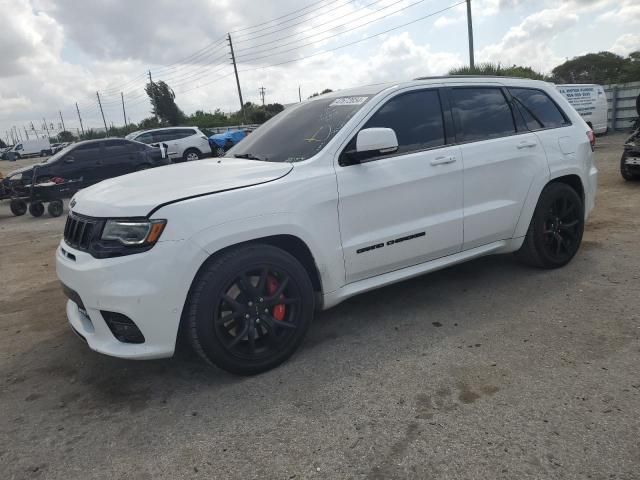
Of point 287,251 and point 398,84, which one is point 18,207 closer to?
point 287,251

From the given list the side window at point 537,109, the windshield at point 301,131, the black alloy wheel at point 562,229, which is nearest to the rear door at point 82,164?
the windshield at point 301,131

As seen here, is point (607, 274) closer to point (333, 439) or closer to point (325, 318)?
point (325, 318)

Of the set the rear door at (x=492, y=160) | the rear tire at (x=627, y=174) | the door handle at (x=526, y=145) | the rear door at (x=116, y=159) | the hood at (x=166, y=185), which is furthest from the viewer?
the rear door at (x=116, y=159)

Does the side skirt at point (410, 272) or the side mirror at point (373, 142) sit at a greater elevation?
the side mirror at point (373, 142)

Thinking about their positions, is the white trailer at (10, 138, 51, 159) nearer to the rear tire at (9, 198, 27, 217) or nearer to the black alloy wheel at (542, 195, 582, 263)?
the rear tire at (9, 198, 27, 217)

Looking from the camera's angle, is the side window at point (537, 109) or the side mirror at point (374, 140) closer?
the side mirror at point (374, 140)

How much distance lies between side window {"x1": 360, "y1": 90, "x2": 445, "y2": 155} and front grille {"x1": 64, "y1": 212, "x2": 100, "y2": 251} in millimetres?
1849

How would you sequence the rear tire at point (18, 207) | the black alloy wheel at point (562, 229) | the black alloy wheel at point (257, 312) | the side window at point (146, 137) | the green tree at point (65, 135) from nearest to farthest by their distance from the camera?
1. the black alloy wheel at point (257, 312)
2. the black alloy wheel at point (562, 229)
3. the rear tire at point (18, 207)
4. the side window at point (146, 137)
5. the green tree at point (65, 135)

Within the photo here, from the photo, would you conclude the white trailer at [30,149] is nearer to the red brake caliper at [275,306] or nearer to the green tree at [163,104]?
the green tree at [163,104]

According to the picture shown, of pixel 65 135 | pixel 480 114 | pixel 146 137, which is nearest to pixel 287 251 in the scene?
pixel 480 114

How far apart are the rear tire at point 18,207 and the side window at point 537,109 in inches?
444

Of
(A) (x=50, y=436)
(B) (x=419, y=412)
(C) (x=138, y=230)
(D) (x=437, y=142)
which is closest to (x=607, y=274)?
(D) (x=437, y=142)

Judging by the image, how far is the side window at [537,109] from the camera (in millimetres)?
4297

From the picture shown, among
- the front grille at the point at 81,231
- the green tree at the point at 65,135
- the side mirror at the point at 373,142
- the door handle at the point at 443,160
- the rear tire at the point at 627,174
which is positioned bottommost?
the rear tire at the point at 627,174
